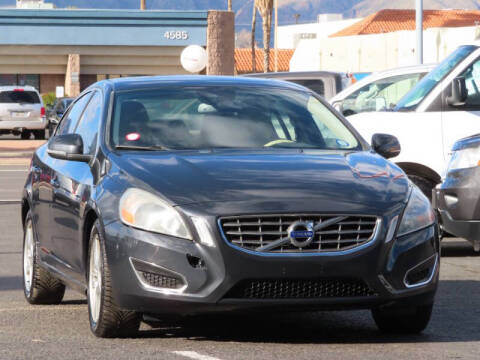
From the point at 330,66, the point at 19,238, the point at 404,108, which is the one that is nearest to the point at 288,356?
the point at 404,108

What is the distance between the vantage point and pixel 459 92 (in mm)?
12414

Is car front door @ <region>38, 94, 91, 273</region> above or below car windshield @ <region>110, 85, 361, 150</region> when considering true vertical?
below

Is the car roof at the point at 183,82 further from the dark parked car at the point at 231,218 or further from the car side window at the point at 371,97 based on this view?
the car side window at the point at 371,97

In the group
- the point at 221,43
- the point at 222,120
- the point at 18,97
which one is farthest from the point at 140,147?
the point at 221,43

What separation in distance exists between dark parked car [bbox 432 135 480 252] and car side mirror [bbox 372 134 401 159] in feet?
7.74

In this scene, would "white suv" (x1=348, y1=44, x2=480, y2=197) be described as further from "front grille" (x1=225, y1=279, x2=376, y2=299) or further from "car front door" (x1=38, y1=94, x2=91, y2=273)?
"front grille" (x1=225, y1=279, x2=376, y2=299)

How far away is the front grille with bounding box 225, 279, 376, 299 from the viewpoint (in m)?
7.11

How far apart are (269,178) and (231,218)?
0.49 m

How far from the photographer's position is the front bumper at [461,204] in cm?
1088

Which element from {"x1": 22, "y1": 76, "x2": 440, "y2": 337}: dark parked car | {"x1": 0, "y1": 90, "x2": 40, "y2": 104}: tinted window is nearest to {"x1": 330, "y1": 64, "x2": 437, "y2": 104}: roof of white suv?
{"x1": 22, "y1": 76, "x2": 440, "y2": 337}: dark parked car

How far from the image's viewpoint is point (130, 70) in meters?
63.7

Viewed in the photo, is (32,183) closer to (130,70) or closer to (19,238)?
(19,238)

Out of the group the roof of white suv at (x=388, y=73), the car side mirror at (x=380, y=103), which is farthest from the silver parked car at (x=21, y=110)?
the car side mirror at (x=380, y=103)

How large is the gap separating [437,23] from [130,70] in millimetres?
32886
